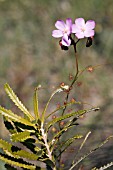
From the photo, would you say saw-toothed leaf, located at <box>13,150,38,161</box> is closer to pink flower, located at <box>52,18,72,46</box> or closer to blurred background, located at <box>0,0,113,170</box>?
pink flower, located at <box>52,18,72,46</box>

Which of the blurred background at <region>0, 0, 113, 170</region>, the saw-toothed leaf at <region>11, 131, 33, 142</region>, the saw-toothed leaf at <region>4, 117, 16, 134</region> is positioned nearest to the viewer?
the saw-toothed leaf at <region>11, 131, 33, 142</region>

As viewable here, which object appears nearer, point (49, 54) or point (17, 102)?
point (17, 102)

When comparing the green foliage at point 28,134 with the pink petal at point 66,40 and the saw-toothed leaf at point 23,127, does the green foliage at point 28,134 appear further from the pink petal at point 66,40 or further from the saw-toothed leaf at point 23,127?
the pink petal at point 66,40

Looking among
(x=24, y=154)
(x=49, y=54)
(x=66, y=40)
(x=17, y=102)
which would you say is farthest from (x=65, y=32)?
(x=49, y=54)

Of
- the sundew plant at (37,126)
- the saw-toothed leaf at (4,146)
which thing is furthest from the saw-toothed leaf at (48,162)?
the saw-toothed leaf at (4,146)

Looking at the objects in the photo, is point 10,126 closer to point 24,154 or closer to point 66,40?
point 24,154

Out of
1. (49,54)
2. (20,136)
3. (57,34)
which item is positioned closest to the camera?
(20,136)

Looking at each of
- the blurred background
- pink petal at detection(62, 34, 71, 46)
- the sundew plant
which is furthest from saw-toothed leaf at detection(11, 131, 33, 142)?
the blurred background

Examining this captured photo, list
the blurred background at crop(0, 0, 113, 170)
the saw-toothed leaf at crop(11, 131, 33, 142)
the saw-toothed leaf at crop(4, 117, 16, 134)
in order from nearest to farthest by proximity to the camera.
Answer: the saw-toothed leaf at crop(11, 131, 33, 142), the saw-toothed leaf at crop(4, 117, 16, 134), the blurred background at crop(0, 0, 113, 170)

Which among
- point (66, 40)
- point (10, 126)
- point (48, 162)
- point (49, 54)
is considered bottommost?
point (48, 162)

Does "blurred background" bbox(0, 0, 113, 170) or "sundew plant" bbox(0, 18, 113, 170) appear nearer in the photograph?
"sundew plant" bbox(0, 18, 113, 170)

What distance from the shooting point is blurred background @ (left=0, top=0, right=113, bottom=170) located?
3979 millimetres

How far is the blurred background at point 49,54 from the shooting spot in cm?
398

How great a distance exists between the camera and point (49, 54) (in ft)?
14.6
